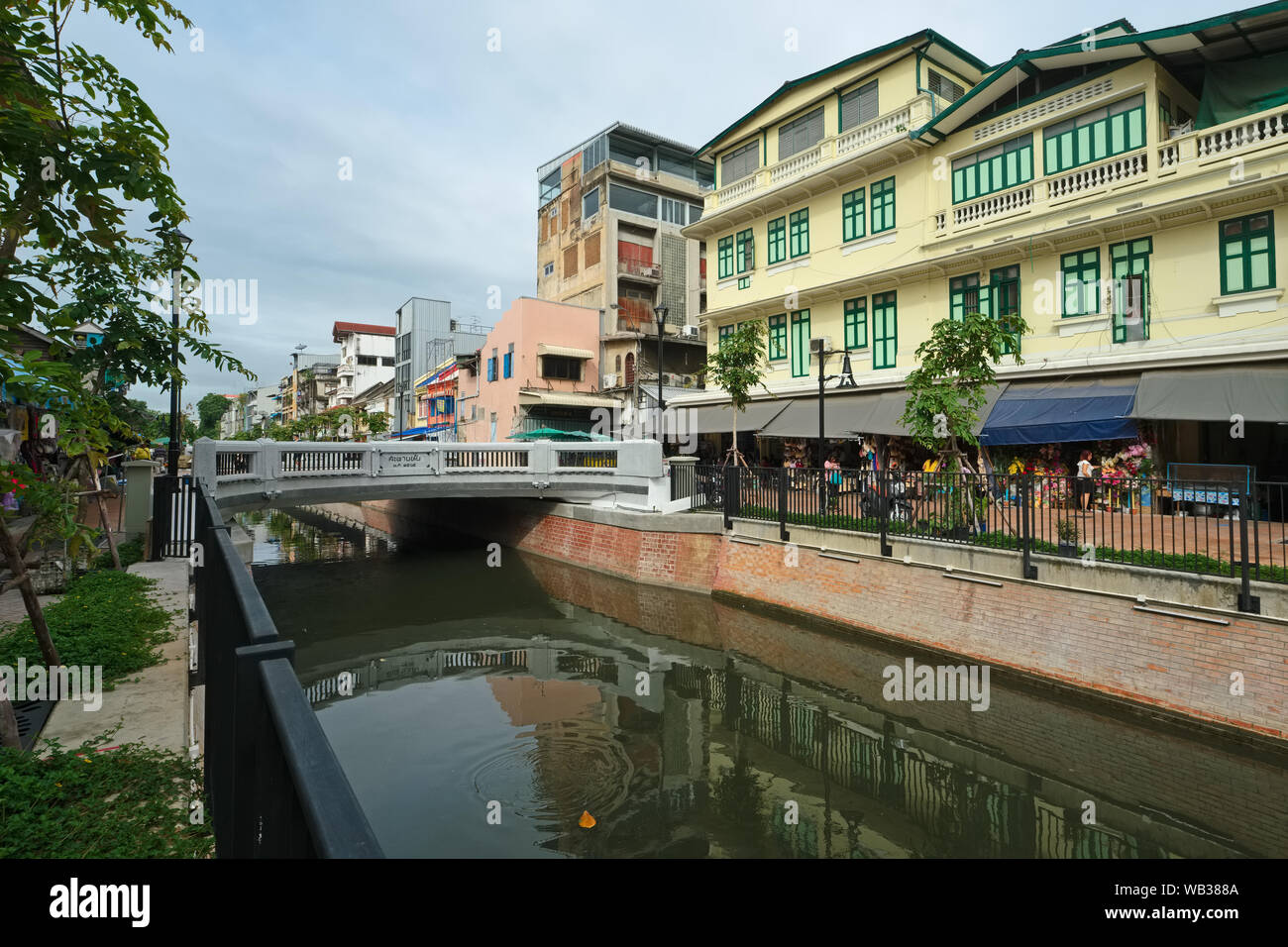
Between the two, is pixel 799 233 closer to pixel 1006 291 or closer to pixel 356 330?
pixel 1006 291

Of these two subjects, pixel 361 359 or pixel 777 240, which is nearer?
pixel 777 240

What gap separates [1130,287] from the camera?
16984 millimetres

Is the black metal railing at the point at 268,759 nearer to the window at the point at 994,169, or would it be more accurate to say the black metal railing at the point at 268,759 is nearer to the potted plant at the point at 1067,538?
the potted plant at the point at 1067,538

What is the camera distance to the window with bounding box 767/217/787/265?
2527 cm

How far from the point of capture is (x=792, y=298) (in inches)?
969

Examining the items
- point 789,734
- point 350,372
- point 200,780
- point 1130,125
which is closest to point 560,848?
point 200,780

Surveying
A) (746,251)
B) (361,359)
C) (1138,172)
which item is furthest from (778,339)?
(361,359)

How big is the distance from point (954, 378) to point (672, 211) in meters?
33.3

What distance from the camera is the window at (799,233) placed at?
24500 millimetres

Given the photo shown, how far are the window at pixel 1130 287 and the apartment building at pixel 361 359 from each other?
7726 centimetres

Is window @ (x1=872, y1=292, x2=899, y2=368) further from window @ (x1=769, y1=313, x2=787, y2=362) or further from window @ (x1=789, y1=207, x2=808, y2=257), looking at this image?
window @ (x1=769, y1=313, x2=787, y2=362)

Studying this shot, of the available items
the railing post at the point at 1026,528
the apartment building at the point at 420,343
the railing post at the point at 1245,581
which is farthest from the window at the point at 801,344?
the apartment building at the point at 420,343

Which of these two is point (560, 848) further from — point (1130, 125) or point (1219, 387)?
point (1130, 125)
